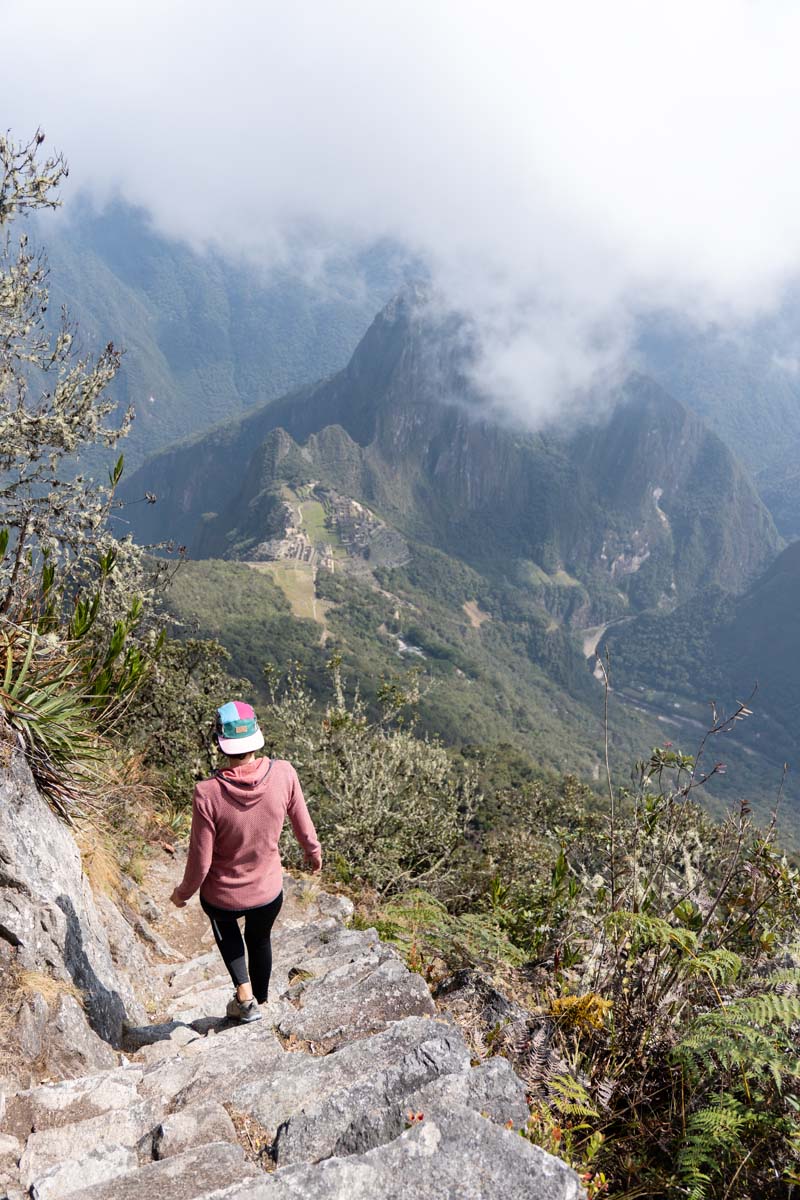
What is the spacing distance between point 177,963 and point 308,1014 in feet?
11.0

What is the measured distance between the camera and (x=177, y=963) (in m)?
7.03

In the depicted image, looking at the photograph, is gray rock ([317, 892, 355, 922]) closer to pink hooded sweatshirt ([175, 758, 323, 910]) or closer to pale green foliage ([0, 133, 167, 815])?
pale green foliage ([0, 133, 167, 815])

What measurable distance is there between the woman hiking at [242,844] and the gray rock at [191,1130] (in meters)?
1.39

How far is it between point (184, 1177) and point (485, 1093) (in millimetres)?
1245

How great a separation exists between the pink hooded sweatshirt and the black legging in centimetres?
11

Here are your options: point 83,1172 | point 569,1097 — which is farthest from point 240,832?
point 569,1097

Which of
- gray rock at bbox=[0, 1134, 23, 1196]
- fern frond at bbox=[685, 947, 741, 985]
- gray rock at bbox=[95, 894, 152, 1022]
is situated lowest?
gray rock at bbox=[95, 894, 152, 1022]

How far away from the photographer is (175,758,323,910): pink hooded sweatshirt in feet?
13.9

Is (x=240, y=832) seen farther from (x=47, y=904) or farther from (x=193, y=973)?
(x=193, y=973)

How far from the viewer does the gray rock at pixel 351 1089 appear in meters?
2.65

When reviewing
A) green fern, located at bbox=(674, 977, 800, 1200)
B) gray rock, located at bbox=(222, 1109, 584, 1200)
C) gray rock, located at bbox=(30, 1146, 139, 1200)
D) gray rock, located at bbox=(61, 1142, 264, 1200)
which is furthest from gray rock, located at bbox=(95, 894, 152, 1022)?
green fern, located at bbox=(674, 977, 800, 1200)

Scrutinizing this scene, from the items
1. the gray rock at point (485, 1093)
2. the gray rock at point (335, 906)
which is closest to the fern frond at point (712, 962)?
the gray rock at point (485, 1093)

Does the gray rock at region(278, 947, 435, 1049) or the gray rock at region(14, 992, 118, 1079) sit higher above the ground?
the gray rock at region(278, 947, 435, 1049)

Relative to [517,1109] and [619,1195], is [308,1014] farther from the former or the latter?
[619,1195]
